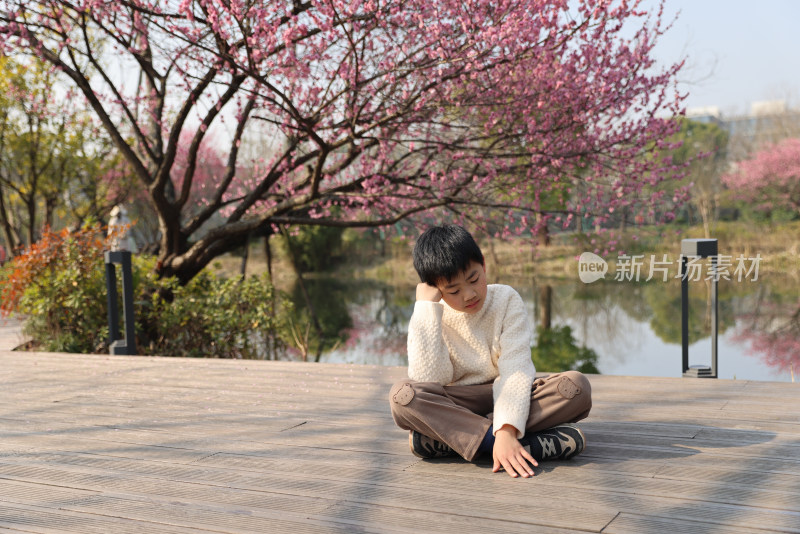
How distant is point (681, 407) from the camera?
276 cm

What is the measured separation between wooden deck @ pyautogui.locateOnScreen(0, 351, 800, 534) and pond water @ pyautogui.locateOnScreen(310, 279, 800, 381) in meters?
4.20

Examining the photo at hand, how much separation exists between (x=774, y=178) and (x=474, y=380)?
19918 mm

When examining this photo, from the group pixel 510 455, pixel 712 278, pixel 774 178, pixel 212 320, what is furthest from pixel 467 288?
pixel 774 178

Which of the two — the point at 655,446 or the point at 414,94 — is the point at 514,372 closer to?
the point at 655,446

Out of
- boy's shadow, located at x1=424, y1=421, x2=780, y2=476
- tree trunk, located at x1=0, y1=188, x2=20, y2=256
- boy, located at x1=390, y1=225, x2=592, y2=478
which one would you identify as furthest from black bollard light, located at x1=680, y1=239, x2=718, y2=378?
tree trunk, located at x1=0, y1=188, x2=20, y2=256

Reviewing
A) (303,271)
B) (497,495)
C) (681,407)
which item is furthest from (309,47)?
(303,271)

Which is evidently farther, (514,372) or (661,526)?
(514,372)

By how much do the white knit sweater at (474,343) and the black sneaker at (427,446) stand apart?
170mm

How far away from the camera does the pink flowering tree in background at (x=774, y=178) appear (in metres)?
18.9

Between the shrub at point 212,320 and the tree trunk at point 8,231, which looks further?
the tree trunk at point 8,231

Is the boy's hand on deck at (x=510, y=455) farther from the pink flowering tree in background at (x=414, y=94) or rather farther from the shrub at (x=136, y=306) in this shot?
the shrub at (x=136, y=306)

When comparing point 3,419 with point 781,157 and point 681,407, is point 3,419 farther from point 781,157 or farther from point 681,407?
point 781,157

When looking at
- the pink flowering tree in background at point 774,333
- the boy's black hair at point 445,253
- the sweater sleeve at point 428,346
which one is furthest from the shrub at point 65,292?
the pink flowering tree in background at point 774,333

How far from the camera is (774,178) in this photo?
19.4 m
